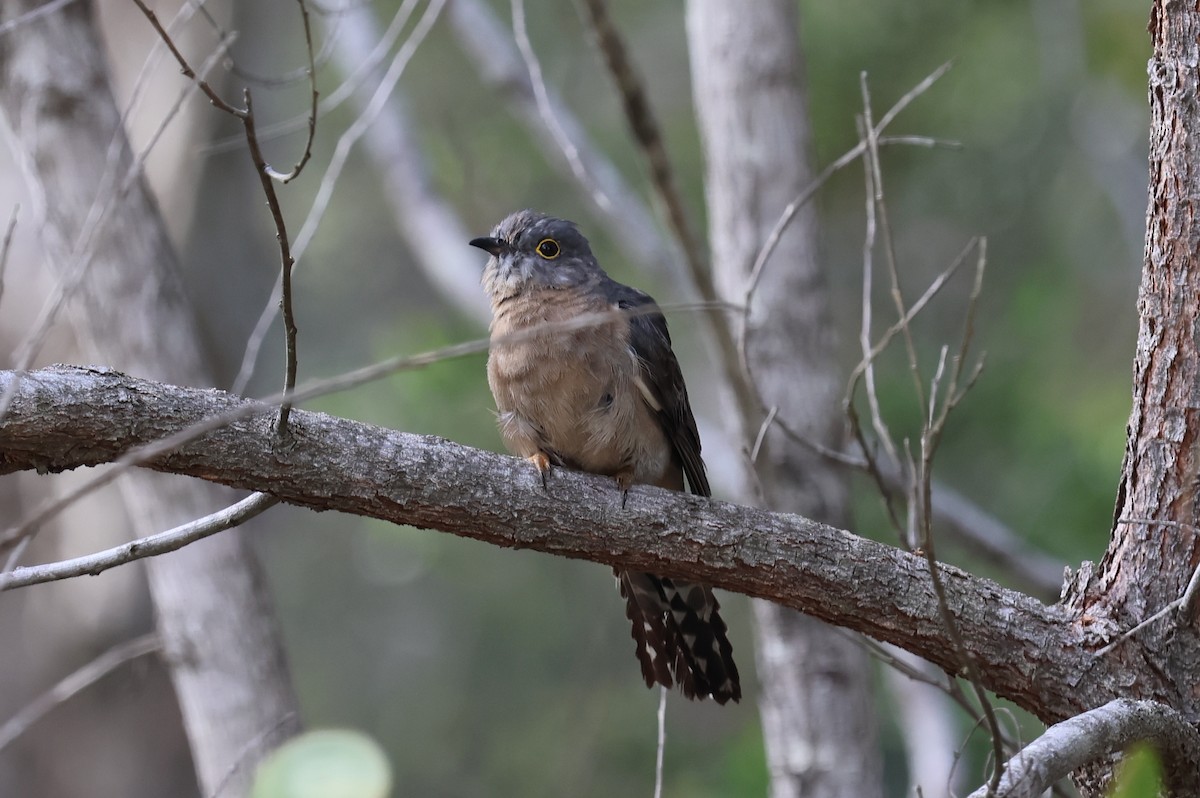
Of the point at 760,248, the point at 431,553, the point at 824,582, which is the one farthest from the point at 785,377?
the point at 431,553

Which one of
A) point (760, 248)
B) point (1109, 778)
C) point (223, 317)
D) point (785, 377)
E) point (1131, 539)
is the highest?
point (223, 317)

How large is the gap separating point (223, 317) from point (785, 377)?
4020mm

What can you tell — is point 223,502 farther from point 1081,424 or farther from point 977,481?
point 977,481

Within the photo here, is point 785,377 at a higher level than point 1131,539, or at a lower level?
higher

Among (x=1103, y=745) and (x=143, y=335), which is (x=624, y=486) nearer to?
(x=1103, y=745)

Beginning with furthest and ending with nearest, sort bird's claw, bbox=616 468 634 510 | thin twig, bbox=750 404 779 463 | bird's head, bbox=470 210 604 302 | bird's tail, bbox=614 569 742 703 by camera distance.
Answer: bird's head, bbox=470 210 604 302
bird's tail, bbox=614 569 742 703
thin twig, bbox=750 404 779 463
bird's claw, bbox=616 468 634 510

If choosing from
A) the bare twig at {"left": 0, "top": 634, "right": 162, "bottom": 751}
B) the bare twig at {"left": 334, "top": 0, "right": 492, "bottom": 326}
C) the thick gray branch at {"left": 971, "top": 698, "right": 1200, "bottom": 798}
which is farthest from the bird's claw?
the bare twig at {"left": 334, "top": 0, "right": 492, "bottom": 326}

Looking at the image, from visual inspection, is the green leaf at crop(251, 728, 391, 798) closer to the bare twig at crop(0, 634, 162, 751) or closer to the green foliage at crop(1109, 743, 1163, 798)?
the green foliage at crop(1109, 743, 1163, 798)

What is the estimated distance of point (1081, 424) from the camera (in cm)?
655

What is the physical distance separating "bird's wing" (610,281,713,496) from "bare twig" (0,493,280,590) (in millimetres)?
1841

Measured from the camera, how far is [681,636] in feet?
13.6

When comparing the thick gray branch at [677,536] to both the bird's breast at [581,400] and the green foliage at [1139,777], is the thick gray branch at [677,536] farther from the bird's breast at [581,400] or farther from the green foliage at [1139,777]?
the green foliage at [1139,777]

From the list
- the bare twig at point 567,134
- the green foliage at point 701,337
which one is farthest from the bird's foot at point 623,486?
the bare twig at point 567,134

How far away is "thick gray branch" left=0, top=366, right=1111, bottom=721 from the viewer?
276 centimetres
